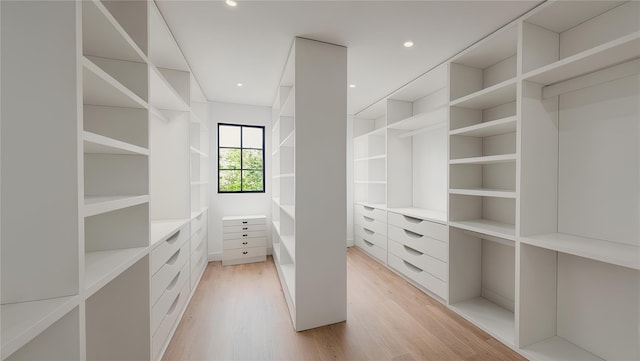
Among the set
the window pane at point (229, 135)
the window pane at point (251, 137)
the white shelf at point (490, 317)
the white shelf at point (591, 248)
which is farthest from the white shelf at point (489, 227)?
the window pane at point (229, 135)

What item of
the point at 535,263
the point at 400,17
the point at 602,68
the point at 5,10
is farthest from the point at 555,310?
the point at 5,10

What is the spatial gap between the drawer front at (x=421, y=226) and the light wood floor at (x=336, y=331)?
2.37ft

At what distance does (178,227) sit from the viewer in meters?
2.25

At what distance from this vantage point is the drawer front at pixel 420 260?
8.55ft

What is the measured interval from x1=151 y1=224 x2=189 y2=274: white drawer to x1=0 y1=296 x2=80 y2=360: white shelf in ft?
2.88

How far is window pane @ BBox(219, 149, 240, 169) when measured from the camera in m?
4.21

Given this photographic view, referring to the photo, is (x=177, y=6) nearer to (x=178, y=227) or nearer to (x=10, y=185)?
(x=10, y=185)

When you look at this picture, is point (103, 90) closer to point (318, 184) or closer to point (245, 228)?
point (318, 184)

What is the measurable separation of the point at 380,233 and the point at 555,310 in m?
2.07

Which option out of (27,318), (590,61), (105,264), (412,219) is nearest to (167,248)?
(105,264)

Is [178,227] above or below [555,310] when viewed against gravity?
above

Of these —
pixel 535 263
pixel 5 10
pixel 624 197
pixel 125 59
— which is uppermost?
pixel 125 59

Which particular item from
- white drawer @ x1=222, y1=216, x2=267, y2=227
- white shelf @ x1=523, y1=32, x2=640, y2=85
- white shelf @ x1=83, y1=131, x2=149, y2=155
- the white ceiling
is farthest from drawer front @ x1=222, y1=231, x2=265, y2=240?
white shelf @ x1=523, y1=32, x2=640, y2=85

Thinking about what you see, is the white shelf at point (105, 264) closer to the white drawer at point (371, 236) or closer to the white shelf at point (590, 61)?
the white shelf at point (590, 61)
